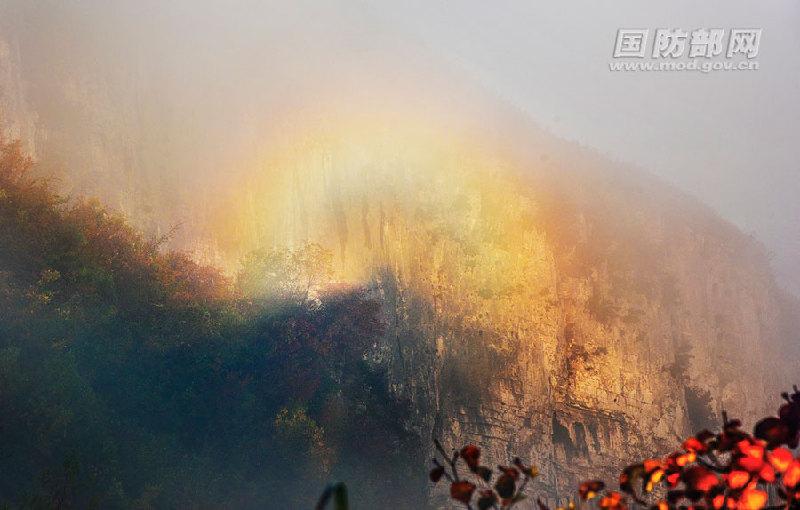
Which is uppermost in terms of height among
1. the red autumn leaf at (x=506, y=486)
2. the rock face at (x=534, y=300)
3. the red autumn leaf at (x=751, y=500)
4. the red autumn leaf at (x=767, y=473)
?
the rock face at (x=534, y=300)

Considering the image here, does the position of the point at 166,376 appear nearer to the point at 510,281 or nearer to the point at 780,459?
the point at 510,281

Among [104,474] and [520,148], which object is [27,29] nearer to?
[104,474]

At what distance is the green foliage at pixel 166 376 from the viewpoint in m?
11.9

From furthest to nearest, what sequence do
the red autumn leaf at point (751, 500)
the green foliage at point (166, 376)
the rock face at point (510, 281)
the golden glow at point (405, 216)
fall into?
the golden glow at point (405, 216)
the rock face at point (510, 281)
the green foliage at point (166, 376)
the red autumn leaf at point (751, 500)

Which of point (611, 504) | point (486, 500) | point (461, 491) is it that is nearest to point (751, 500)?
point (611, 504)

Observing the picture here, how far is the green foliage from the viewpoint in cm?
1188

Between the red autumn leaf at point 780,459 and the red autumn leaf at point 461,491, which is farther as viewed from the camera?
the red autumn leaf at point 461,491

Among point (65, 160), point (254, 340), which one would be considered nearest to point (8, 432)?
point (254, 340)

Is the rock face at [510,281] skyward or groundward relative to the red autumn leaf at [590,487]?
skyward

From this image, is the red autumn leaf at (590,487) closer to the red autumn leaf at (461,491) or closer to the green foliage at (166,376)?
the red autumn leaf at (461,491)

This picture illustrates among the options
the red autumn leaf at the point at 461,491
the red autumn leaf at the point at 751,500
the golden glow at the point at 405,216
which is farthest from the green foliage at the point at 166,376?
Result: the red autumn leaf at the point at 751,500

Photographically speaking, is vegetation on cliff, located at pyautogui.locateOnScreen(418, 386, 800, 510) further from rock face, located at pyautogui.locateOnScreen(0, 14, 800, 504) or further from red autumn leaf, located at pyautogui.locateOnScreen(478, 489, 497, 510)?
→ rock face, located at pyautogui.locateOnScreen(0, 14, 800, 504)

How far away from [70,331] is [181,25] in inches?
677

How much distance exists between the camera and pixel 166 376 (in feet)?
53.9
